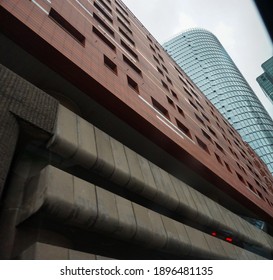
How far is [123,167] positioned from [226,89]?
290 feet

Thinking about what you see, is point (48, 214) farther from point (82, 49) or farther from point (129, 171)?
point (82, 49)

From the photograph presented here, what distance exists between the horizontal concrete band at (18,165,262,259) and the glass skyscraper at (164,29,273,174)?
81779mm

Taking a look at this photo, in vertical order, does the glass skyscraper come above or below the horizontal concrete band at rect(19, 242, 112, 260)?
above

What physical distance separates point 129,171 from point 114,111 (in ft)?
9.61

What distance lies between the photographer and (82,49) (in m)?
11.4

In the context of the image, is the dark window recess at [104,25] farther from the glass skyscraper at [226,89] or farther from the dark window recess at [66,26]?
the glass skyscraper at [226,89]

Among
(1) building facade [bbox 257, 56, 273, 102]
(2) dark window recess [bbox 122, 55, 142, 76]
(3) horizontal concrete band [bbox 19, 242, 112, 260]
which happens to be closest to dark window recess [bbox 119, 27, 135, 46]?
(2) dark window recess [bbox 122, 55, 142, 76]

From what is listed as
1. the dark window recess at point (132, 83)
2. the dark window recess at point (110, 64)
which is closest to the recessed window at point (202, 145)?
the dark window recess at point (132, 83)

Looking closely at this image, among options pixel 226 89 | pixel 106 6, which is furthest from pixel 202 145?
pixel 226 89

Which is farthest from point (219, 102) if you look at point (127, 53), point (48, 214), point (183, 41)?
point (48, 214)

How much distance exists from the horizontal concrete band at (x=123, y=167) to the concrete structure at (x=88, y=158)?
4 cm

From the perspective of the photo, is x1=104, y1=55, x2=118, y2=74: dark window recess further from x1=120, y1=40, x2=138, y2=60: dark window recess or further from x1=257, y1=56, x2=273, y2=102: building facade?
x1=257, y1=56, x2=273, y2=102: building facade

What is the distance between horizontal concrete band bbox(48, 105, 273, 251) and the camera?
7977 millimetres

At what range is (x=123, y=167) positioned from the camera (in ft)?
30.1
